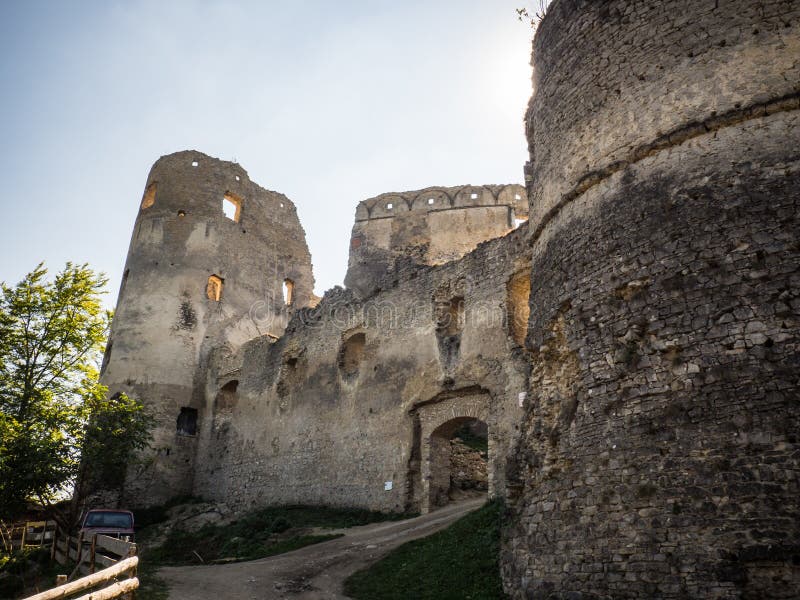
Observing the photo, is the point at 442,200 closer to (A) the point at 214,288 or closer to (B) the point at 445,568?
(A) the point at 214,288

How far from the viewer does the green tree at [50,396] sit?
1272 centimetres

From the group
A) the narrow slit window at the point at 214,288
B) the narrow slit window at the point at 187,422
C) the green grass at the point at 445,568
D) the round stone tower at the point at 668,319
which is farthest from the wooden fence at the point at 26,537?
the narrow slit window at the point at 214,288

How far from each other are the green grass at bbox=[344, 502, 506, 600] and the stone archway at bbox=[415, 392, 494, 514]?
2730mm

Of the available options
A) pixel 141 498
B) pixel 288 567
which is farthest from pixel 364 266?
pixel 288 567

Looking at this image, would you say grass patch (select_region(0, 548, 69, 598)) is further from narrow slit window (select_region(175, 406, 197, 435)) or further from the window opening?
narrow slit window (select_region(175, 406, 197, 435))

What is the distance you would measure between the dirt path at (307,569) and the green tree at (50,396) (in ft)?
12.8

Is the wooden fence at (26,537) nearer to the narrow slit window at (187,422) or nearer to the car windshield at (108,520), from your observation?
the car windshield at (108,520)

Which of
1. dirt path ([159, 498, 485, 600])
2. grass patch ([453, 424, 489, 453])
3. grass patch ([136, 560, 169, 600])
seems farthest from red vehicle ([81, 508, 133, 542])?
grass patch ([453, 424, 489, 453])

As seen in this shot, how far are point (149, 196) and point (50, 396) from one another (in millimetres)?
13787

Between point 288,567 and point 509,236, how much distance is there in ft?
24.6

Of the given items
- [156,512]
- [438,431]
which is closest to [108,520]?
[156,512]

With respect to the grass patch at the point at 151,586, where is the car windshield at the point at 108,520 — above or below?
above

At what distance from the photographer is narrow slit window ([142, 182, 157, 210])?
25538 mm

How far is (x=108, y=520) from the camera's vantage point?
535 inches
